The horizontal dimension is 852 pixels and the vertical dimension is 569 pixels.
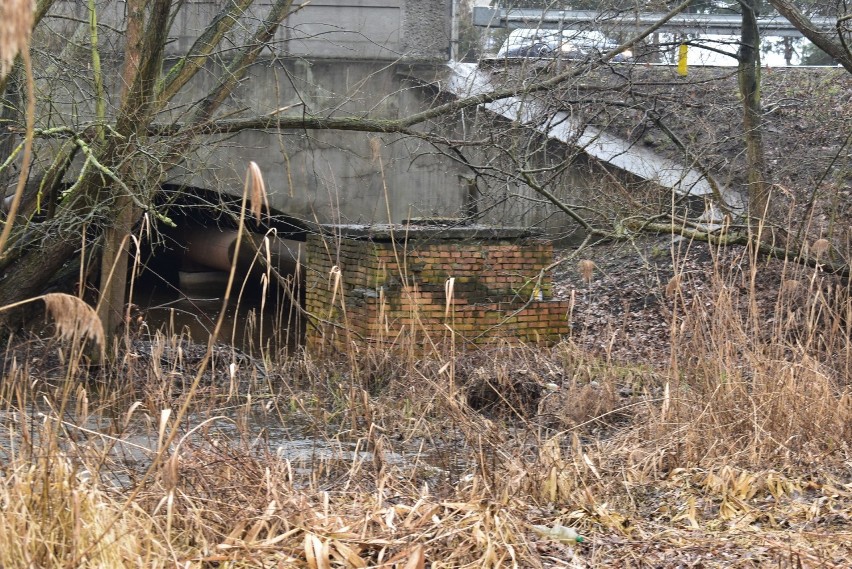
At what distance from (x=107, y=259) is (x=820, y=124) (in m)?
9.98

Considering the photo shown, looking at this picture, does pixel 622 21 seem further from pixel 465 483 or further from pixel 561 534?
pixel 561 534

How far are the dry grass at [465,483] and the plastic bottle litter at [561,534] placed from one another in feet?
0.08

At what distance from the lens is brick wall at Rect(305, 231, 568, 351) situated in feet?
30.1

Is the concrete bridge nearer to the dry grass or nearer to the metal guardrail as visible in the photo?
the metal guardrail

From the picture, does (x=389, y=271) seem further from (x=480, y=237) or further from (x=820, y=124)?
(x=820, y=124)

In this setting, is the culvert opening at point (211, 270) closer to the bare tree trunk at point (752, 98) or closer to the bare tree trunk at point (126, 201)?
the bare tree trunk at point (126, 201)

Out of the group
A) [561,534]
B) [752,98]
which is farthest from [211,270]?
[561,534]

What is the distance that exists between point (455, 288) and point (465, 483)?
194 inches

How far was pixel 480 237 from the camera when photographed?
9430 mm

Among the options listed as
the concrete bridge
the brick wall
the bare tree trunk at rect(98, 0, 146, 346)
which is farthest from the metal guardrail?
the bare tree trunk at rect(98, 0, 146, 346)

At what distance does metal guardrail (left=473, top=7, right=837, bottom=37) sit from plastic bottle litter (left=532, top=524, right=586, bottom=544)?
20.0 feet

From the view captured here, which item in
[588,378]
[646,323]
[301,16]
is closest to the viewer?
[588,378]

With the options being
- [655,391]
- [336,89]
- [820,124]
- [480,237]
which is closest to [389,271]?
[480,237]

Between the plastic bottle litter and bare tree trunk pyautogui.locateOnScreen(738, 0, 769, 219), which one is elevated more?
bare tree trunk pyautogui.locateOnScreen(738, 0, 769, 219)
